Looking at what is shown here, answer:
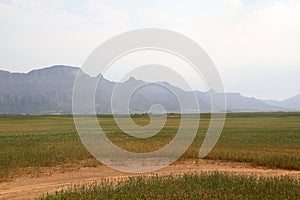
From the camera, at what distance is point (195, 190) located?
17.1m

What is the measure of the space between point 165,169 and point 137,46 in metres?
8.90

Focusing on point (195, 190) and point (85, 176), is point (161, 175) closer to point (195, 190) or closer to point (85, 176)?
point (85, 176)

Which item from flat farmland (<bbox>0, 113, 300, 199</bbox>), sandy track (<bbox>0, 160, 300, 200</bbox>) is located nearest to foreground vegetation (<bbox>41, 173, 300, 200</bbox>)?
flat farmland (<bbox>0, 113, 300, 199</bbox>)

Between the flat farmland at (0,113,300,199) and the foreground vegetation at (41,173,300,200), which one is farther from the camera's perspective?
the flat farmland at (0,113,300,199)

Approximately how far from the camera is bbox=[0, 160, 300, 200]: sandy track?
20.3 m

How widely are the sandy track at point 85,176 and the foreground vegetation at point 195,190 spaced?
333 cm

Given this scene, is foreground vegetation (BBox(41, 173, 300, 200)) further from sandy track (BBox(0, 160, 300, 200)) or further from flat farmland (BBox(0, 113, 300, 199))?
sandy track (BBox(0, 160, 300, 200))

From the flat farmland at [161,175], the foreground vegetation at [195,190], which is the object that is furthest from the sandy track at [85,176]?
the foreground vegetation at [195,190]

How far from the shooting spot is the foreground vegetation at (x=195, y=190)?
16.0 meters

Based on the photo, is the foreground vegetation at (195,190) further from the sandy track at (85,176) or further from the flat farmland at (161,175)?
the sandy track at (85,176)

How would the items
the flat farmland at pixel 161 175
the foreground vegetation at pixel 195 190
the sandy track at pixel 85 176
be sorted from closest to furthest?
1. the foreground vegetation at pixel 195 190
2. the flat farmland at pixel 161 175
3. the sandy track at pixel 85 176

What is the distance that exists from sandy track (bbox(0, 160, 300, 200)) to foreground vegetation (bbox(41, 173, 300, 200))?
131 inches

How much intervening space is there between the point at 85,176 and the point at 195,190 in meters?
10.1

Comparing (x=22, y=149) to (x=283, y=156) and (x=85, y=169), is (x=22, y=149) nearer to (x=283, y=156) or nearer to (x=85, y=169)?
(x=85, y=169)
